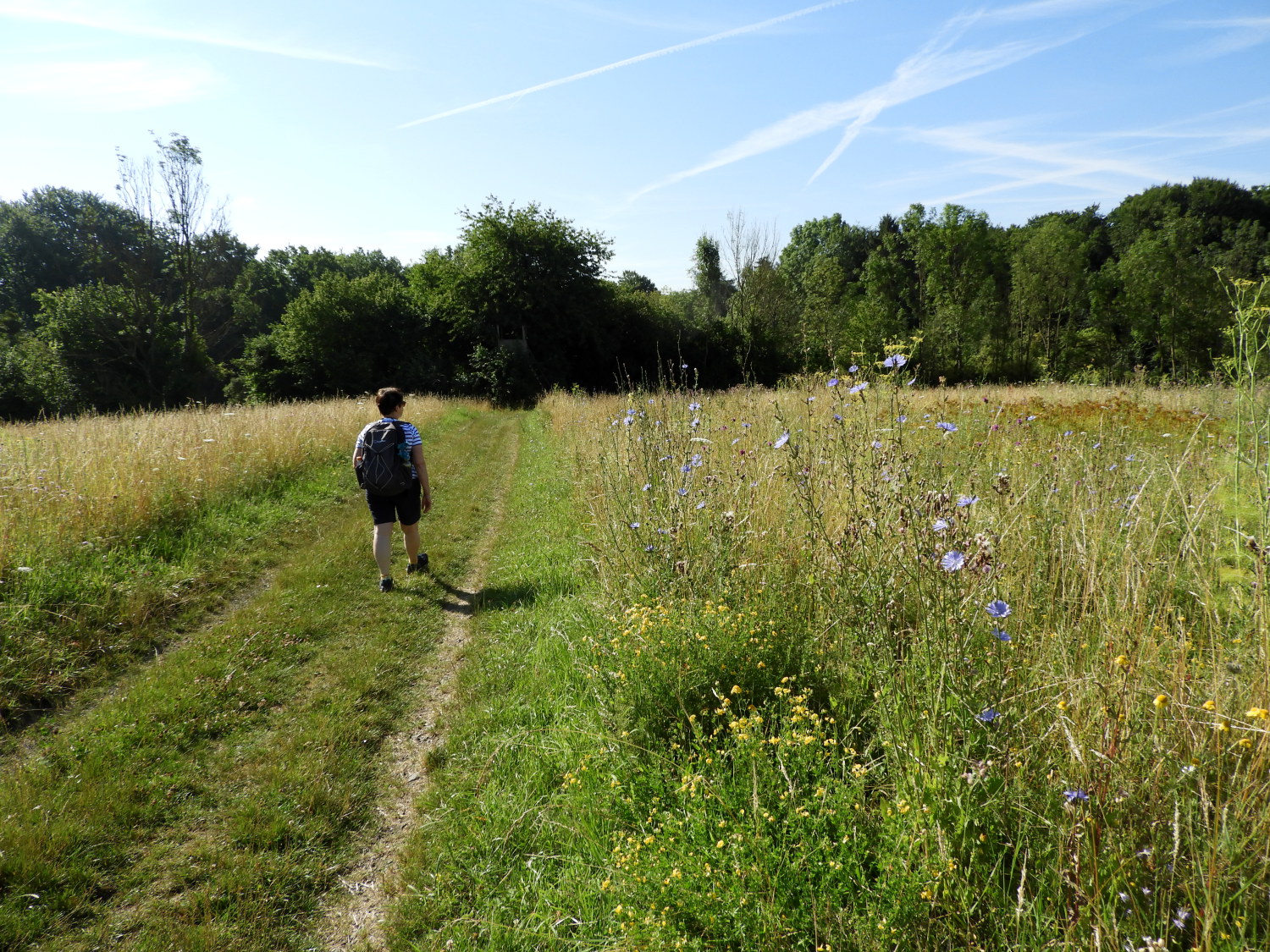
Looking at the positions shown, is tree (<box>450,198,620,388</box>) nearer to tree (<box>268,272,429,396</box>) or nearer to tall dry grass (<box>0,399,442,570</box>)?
tree (<box>268,272,429,396</box>)

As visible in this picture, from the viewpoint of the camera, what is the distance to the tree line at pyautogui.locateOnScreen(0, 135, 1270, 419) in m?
30.8

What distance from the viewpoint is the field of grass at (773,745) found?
1763 millimetres

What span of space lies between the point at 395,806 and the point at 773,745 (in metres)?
2.01

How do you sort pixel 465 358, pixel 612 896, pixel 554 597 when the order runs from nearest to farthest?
pixel 612 896
pixel 554 597
pixel 465 358

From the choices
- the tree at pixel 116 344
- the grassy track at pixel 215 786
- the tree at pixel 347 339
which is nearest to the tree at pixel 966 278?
the tree at pixel 347 339

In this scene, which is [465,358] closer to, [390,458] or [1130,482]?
[390,458]

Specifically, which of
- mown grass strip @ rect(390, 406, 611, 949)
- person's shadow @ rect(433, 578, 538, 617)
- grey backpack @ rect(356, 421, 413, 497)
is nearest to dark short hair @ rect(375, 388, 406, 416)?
grey backpack @ rect(356, 421, 413, 497)

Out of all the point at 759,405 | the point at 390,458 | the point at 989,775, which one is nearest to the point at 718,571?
the point at 989,775

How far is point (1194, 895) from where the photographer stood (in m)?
1.51

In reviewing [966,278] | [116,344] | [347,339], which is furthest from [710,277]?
[116,344]

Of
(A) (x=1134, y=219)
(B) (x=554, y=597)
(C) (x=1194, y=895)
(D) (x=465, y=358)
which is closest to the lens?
(C) (x=1194, y=895)

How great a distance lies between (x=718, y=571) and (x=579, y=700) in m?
1.12

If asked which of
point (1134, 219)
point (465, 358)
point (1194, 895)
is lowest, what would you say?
point (1194, 895)

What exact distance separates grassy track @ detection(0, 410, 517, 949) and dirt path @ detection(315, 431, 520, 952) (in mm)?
93
